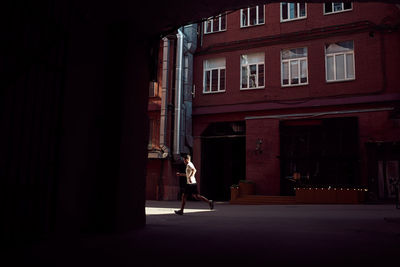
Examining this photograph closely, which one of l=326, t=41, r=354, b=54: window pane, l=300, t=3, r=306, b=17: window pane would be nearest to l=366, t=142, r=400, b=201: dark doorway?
l=326, t=41, r=354, b=54: window pane

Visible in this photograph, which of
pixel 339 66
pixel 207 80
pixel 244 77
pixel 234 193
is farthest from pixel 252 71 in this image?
pixel 234 193

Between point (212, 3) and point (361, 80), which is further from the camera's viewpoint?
point (361, 80)

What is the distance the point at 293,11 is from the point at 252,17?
246 centimetres

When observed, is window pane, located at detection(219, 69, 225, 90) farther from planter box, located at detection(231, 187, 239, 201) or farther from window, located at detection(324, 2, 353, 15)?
window, located at detection(324, 2, 353, 15)

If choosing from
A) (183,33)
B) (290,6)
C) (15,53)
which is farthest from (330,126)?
(15,53)

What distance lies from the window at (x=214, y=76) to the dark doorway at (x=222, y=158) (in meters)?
Result: 2.26

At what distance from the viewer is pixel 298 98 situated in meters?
19.8

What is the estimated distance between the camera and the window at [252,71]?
21078mm

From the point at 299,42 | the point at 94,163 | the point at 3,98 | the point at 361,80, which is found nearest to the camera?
the point at 3,98

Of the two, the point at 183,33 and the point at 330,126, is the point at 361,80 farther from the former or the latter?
the point at 183,33

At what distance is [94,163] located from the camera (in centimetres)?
675

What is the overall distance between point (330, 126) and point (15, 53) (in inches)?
645

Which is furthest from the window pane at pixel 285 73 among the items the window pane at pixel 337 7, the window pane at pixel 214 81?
the window pane at pixel 214 81

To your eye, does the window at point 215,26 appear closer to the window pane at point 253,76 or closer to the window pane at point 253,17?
the window pane at point 253,17
